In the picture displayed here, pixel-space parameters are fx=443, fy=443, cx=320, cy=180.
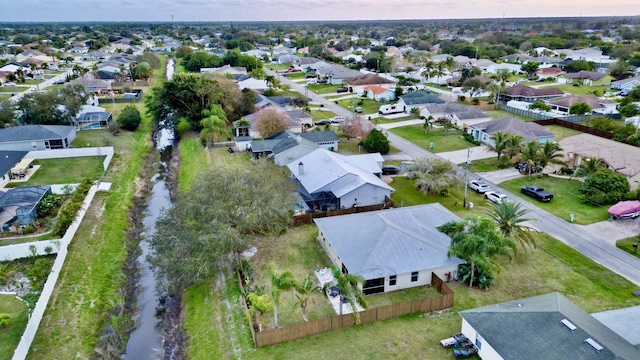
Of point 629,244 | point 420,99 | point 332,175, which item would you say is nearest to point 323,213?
point 332,175

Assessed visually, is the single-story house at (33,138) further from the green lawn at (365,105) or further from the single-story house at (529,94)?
the single-story house at (529,94)

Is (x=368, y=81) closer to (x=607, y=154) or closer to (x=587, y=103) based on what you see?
(x=587, y=103)

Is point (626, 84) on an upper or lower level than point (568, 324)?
upper

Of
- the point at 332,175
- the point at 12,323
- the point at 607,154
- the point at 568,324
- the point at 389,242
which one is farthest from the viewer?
the point at 607,154

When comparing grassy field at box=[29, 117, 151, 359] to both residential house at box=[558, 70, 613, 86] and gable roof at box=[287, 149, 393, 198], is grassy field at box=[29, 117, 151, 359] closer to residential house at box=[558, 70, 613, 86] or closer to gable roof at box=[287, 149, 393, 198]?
gable roof at box=[287, 149, 393, 198]

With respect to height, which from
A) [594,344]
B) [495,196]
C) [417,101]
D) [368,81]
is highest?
[368,81]

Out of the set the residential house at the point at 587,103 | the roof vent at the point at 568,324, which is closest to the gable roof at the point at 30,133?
the roof vent at the point at 568,324
